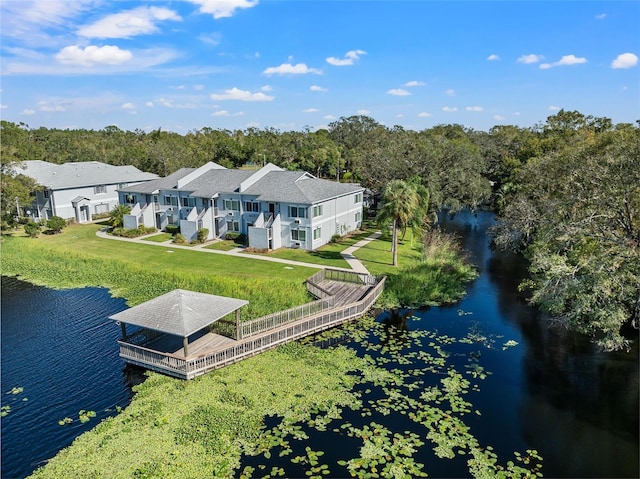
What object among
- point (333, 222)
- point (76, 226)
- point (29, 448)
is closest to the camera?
point (29, 448)

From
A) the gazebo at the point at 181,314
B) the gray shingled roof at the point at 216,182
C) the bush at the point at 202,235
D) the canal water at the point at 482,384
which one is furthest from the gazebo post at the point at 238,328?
the gray shingled roof at the point at 216,182

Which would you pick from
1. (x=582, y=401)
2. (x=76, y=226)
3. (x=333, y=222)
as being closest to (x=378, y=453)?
(x=582, y=401)

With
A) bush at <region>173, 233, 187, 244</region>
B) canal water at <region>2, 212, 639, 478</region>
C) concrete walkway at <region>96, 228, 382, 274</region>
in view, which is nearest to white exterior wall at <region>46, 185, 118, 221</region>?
concrete walkway at <region>96, 228, 382, 274</region>

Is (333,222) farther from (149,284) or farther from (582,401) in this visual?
(582,401)

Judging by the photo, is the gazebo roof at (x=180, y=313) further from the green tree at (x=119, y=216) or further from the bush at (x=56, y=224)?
the bush at (x=56, y=224)

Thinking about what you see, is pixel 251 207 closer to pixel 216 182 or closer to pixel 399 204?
pixel 216 182

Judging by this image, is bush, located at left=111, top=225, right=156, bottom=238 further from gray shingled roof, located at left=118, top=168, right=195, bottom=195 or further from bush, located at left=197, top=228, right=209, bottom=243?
bush, located at left=197, top=228, right=209, bottom=243

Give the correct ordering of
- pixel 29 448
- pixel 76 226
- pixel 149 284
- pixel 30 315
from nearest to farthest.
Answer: pixel 29 448 → pixel 30 315 → pixel 149 284 → pixel 76 226
